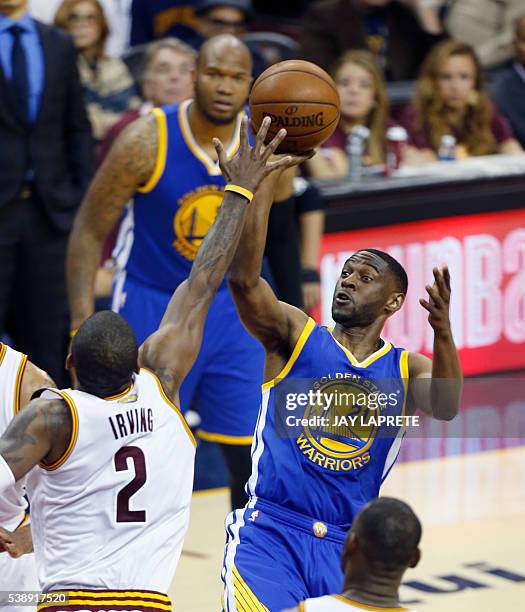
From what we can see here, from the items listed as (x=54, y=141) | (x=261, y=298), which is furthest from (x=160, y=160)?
(x=261, y=298)

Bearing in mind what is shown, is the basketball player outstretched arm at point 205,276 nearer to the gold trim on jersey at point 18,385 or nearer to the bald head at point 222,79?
the gold trim on jersey at point 18,385

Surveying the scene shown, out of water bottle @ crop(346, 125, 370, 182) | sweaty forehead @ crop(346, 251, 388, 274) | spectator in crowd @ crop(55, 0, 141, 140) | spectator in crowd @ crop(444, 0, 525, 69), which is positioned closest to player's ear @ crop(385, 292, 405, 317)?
sweaty forehead @ crop(346, 251, 388, 274)

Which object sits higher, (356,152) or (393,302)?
(356,152)

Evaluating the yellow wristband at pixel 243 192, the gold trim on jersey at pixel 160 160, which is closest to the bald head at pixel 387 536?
the yellow wristband at pixel 243 192

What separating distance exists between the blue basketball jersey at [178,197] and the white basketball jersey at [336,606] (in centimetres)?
271

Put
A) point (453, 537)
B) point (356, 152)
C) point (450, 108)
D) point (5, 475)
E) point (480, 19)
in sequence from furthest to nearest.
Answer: point (480, 19), point (450, 108), point (356, 152), point (453, 537), point (5, 475)

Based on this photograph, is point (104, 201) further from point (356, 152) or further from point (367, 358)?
point (356, 152)

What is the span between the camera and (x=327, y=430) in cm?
458

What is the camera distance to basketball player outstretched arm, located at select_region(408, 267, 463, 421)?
4.33 metres

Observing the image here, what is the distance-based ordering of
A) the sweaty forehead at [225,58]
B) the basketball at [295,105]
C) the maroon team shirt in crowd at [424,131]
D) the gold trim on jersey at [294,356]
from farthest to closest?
the maroon team shirt in crowd at [424,131]
the sweaty forehead at [225,58]
the basketball at [295,105]
the gold trim on jersey at [294,356]

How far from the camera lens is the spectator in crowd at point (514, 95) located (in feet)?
33.8

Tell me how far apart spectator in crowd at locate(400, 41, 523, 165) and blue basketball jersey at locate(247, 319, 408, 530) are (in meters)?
4.92

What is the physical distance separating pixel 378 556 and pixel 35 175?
4.20 metres

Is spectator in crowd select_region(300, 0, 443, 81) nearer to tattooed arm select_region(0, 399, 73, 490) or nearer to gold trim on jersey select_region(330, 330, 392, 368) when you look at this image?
gold trim on jersey select_region(330, 330, 392, 368)
